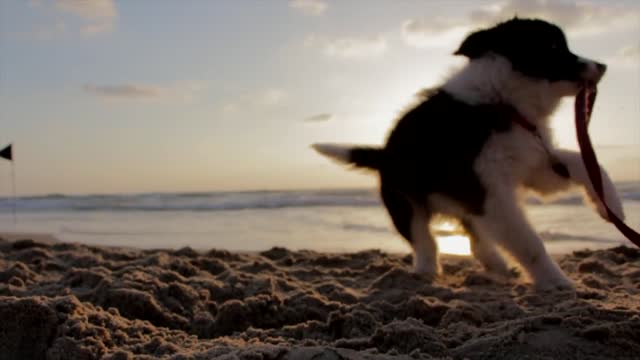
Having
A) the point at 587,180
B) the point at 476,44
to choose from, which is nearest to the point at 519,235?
the point at 587,180

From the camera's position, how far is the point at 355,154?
5.00 m

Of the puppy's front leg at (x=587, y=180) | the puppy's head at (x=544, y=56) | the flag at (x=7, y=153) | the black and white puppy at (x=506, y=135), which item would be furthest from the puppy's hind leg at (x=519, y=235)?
the flag at (x=7, y=153)

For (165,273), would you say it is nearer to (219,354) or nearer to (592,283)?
(219,354)

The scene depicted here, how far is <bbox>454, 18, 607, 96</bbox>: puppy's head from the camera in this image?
3938mm

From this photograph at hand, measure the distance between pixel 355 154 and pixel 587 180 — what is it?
1.64 m

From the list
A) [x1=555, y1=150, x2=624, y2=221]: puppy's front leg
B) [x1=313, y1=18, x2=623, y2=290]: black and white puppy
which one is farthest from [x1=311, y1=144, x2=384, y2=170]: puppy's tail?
[x1=555, y1=150, x2=624, y2=221]: puppy's front leg

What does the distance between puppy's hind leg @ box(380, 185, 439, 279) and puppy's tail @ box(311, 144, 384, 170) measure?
28 centimetres

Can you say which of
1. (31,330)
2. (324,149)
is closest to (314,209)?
(324,149)

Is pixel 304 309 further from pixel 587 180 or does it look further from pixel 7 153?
pixel 7 153

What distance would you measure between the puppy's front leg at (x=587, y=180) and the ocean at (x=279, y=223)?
0.45 m

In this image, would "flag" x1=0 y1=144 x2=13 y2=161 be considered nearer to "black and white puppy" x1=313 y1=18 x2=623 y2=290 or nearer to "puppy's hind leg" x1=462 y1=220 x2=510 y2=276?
"black and white puppy" x1=313 y1=18 x2=623 y2=290

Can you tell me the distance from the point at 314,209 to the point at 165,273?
980 centimetres

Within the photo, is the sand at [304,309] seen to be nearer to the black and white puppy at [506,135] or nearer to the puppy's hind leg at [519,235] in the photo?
the puppy's hind leg at [519,235]

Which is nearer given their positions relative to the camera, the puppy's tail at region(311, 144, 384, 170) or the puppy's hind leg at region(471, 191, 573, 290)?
the puppy's hind leg at region(471, 191, 573, 290)
